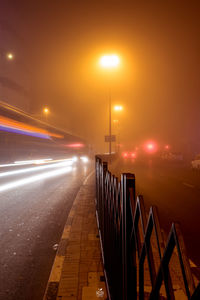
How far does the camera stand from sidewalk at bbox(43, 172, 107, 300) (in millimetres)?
2463

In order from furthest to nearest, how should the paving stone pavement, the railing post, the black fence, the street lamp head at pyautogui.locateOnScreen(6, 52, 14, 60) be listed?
1. the street lamp head at pyautogui.locateOnScreen(6, 52, 14, 60)
2. the paving stone pavement
3. the railing post
4. the black fence

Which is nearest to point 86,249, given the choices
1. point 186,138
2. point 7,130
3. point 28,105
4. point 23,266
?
point 23,266

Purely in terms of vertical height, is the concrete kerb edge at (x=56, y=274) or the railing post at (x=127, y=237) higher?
the railing post at (x=127, y=237)

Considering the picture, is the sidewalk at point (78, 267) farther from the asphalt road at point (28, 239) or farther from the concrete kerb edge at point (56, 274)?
the asphalt road at point (28, 239)

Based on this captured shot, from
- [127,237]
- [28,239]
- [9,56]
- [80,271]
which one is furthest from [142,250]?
[9,56]

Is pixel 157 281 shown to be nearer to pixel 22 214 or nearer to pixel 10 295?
pixel 10 295

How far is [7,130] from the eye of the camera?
16812 millimetres

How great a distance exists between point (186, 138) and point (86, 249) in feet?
213

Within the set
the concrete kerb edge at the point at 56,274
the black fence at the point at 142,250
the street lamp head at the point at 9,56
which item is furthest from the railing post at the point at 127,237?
the street lamp head at the point at 9,56

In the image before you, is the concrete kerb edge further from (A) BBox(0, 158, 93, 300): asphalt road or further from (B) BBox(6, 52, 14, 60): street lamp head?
(B) BBox(6, 52, 14, 60): street lamp head

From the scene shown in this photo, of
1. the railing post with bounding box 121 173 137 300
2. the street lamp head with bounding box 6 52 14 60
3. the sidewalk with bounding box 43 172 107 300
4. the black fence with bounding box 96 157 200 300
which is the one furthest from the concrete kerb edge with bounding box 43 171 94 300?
the street lamp head with bounding box 6 52 14 60

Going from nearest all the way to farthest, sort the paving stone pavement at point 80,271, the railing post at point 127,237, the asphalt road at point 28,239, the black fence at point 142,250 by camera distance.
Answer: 1. the black fence at point 142,250
2. the railing post at point 127,237
3. the paving stone pavement at point 80,271
4. the asphalt road at point 28,239

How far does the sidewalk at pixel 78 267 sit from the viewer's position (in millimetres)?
2463

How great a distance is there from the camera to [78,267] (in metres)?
2.98
